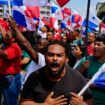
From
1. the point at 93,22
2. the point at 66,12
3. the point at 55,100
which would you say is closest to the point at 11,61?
the point at 55,100

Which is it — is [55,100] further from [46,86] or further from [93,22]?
[93,22]

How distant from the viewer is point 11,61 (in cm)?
782

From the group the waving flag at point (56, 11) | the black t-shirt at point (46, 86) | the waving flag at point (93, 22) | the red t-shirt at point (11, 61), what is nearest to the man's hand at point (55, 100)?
the black t-shirt at point (46, 86)

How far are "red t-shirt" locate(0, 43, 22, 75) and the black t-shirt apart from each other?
340 cm

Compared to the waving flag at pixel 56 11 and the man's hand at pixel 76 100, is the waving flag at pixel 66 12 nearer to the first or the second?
the waving flag at pixel 56 11

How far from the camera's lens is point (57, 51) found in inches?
168

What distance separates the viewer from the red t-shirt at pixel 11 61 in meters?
7.69

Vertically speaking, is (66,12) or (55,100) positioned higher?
(55,100)

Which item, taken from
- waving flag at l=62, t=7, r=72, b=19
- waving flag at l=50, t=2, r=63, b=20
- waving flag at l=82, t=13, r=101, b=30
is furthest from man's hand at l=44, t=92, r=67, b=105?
waving flag at l=62, t=7, r=72, b=19

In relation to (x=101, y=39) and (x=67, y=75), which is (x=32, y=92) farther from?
(x=101, y=39)

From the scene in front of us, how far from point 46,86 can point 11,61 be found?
3.65 metres

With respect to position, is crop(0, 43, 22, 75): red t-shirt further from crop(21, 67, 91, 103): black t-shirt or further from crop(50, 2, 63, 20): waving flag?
crop(50, 2, 63, 20): waving flag

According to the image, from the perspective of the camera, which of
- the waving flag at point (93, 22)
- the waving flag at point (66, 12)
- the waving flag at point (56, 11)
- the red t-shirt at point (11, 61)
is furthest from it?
the waving flag at point (66, 12)

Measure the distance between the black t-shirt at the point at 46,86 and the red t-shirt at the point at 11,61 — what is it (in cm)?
340
